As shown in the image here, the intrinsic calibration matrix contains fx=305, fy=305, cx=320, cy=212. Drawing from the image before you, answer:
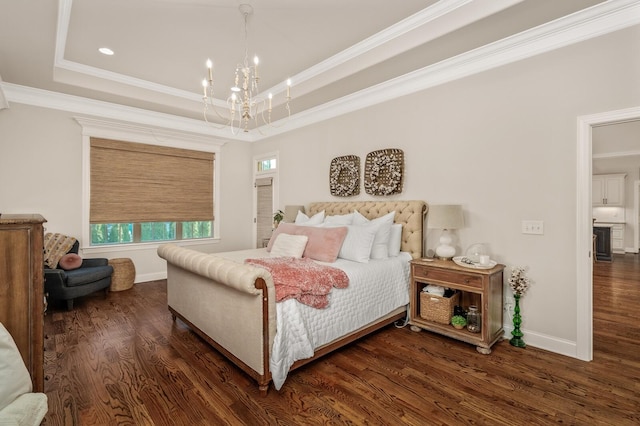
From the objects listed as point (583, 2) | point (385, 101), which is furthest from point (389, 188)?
point (583, 2)

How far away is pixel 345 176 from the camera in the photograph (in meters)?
4.31

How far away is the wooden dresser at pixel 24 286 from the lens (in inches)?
57.1

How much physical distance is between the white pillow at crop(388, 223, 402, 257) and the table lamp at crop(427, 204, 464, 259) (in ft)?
1.44

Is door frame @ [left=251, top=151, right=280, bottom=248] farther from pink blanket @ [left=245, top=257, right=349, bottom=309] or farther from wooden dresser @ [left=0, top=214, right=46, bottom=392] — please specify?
wooden dresser @ [left=0, top=214, right=46, bottom=392]

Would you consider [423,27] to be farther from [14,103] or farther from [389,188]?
[14,103]

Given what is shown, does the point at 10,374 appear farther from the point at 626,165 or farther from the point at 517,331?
the point at 626,165

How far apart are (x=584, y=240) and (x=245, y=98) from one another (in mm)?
3076

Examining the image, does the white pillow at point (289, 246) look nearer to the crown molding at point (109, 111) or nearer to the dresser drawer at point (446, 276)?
the dresser drawer at point (446, 276)

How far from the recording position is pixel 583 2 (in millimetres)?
2279

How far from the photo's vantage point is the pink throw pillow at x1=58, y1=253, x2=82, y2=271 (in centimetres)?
389

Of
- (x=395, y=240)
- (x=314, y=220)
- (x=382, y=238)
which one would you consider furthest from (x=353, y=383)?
(x=314, y=220)

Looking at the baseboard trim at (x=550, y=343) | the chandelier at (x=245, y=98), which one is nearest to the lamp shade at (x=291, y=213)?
the chandelier at (x=245, y=98)

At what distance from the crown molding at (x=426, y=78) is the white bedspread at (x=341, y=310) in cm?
202

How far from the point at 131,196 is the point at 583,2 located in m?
5.69
